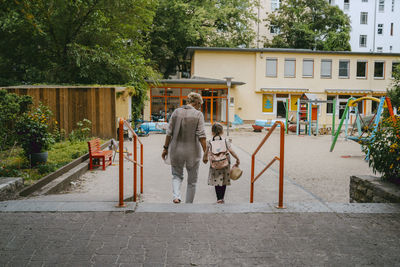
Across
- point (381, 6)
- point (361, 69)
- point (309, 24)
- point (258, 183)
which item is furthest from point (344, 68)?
point (381, 6)

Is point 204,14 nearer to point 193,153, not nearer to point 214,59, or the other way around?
point 214,59

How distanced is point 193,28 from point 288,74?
9.91m

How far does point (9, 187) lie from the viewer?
4.91 m

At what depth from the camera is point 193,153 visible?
5074mm

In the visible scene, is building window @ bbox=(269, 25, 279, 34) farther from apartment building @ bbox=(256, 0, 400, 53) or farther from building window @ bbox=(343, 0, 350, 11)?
building window @ bbox=(343, 0, 350, 11)

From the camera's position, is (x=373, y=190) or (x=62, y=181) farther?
(x=62, y=181)

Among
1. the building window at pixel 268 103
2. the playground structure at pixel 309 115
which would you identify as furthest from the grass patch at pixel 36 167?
the building window at pixel 268 103

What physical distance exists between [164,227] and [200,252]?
63cm

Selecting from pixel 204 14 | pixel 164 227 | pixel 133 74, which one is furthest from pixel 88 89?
pixel 204 14

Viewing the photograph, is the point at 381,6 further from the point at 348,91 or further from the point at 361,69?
the point at 348,91

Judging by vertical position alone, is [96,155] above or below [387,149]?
below

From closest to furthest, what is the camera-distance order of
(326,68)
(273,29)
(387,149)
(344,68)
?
(387,149), (326,68), (344,68), (273,29)

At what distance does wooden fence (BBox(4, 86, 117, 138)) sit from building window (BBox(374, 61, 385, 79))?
27991mm

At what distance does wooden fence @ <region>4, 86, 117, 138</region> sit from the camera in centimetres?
1427
